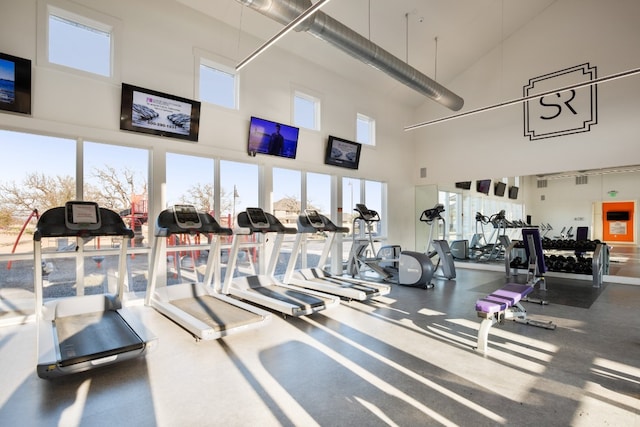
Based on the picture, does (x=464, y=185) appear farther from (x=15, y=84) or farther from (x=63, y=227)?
(x=15, y=84)

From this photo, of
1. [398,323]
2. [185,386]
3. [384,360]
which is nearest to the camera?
[185,386]

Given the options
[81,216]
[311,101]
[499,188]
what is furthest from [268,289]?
[499,188]

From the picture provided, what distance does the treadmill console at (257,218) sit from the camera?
5141mm

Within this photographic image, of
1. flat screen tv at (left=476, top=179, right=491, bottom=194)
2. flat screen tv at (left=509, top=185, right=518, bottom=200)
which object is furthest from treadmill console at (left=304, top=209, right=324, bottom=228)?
flat screen tv at (left=509, top=185, right=518, bottom=200)

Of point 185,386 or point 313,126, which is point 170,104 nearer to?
point 313,126

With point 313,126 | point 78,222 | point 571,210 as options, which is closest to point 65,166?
point 78,222

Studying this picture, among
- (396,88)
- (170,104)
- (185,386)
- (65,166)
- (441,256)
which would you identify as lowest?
(185,386)

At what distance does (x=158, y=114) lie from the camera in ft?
17.3

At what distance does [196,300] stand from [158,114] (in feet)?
9.74

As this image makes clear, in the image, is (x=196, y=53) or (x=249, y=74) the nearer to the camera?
(x=196, y=53)

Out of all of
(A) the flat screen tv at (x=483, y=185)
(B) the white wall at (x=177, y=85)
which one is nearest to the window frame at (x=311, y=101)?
(B) the white wall at (x=177, y=85)

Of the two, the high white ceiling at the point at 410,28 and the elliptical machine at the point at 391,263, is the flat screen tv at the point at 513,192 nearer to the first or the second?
the high white ceiling at the point at 410,28

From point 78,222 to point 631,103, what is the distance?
1008 cm

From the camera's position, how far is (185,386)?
2.68 meters
